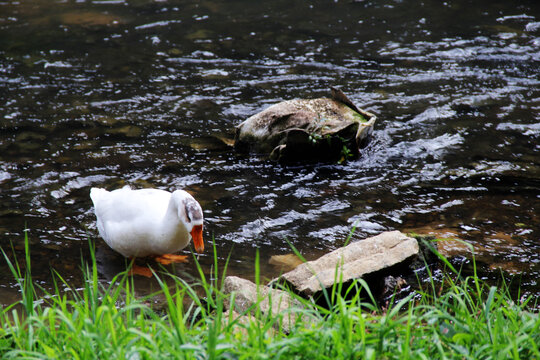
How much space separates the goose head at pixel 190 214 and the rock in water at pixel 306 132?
206 cm

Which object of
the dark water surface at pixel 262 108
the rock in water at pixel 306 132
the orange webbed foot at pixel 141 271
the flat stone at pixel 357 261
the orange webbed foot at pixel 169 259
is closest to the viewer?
the flat stone at pixel 357 261

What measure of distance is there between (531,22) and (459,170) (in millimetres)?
5482

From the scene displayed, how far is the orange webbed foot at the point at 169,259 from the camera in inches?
191

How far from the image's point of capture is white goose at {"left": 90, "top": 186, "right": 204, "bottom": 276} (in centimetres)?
442

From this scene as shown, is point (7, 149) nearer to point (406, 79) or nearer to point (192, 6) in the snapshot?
point (406, 79)

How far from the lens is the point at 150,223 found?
454 centimetres

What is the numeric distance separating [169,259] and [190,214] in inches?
28.6

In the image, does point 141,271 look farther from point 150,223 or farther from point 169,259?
point 150,223

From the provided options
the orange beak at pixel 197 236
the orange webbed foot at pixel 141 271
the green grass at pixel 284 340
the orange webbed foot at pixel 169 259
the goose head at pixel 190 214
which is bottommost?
the orange webbed foot at pixel 169 259

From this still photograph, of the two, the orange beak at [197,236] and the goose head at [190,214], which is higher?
the goose head at [190,214]

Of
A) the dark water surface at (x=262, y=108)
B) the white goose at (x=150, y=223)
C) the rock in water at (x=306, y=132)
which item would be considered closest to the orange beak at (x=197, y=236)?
the white goose at (x=150, y=223)

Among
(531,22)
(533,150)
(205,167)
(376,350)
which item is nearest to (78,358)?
(376,350)

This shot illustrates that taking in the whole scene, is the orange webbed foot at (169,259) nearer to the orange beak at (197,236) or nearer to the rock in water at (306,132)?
the orange beak at (197,236)

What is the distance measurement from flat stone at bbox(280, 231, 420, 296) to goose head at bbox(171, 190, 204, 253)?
2.49ft
